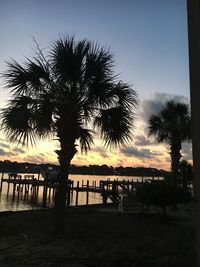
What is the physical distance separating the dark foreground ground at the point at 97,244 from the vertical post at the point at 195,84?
453 centimetres

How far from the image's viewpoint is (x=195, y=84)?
1591 mm

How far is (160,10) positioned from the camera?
341 centimetres

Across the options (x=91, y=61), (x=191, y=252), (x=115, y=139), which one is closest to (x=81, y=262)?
(x=191, y=252)

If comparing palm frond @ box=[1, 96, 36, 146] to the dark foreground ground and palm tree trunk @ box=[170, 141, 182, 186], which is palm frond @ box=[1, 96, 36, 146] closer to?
the dark foreground ground

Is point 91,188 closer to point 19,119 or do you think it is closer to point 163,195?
point 163,195

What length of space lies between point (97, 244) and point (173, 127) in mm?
12393

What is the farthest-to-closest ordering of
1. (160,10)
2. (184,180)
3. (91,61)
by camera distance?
(184,180) → (91,61) → (160,10)

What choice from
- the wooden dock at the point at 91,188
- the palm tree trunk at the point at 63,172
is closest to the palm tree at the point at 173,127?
→ the wooden dock at the point at 91,188

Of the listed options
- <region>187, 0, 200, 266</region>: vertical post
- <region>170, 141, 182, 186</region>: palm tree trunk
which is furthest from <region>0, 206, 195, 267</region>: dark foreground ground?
<region>170, 141, 182, 186</region>: palm tree trunk

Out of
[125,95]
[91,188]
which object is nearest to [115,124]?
[125,95]

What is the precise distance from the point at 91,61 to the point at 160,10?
227 inches

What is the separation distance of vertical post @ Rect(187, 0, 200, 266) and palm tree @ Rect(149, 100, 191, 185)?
1641cm

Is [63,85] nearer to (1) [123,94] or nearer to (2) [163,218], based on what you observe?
(1) [123,94]

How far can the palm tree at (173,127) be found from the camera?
696 inches
